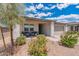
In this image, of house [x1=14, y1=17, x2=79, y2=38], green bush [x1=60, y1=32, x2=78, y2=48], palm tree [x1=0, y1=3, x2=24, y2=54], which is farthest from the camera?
green bush [x1=60, y1=32, x2=78, y2=48]

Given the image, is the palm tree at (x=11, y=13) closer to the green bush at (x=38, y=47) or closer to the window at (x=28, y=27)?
the window at (x=28, y=27)

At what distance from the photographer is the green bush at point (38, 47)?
4.14m

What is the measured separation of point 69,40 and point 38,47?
3.05 feet

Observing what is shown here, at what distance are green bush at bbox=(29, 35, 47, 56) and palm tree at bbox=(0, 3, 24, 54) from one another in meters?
0.52

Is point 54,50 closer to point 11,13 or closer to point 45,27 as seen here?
point 45,27

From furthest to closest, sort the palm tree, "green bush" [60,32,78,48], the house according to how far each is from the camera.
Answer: "green bush" [60,32,78,48] → the house → the palm tree

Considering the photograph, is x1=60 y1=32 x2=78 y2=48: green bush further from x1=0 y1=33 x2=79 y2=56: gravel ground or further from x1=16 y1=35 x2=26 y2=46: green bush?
x1=16 y1=35 x2=26 y2=46: green bush

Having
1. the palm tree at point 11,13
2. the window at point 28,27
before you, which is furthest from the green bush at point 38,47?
the palm tree at point 11,13

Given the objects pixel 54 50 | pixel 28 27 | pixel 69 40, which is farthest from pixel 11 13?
pixel 69 40

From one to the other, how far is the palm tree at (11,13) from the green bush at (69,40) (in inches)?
47.2

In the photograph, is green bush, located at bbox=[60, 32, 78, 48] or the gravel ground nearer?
the gravel ground

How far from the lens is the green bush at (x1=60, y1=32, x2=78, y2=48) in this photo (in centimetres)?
438

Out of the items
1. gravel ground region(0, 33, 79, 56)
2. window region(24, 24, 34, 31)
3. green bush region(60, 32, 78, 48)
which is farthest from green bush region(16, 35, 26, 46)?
green bush region(60, 32, 78, 48)

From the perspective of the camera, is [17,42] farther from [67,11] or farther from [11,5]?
[67,11]
